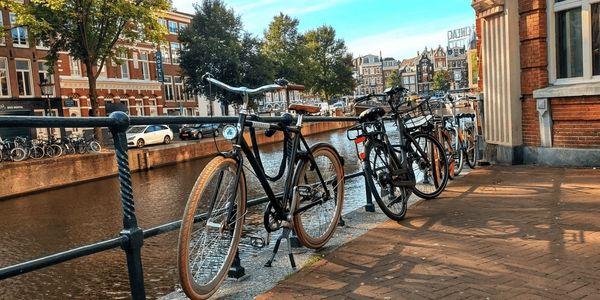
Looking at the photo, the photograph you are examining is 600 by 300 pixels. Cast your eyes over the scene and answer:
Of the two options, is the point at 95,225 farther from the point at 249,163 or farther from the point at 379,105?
the point at 249,163

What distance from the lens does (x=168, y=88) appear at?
5047 centimetres

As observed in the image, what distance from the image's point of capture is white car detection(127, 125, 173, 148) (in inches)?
1061

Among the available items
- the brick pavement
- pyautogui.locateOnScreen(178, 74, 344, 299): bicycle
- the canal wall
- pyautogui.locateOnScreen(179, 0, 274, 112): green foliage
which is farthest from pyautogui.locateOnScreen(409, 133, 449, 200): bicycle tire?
pyautogui.locateOnScreen(179, 0, 274, 112): green foliage

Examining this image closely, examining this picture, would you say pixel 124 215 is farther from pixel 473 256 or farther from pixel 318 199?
pixel 473 256

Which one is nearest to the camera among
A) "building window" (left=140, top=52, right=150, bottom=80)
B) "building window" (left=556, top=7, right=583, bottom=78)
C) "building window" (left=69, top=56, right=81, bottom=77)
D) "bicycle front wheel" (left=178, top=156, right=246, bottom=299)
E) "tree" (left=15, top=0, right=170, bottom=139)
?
"bicycle front wheel" (left=178, top=156, right=246, bottom=299)

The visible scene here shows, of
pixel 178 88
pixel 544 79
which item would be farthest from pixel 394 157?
pixel 178 88

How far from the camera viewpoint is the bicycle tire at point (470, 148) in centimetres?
834

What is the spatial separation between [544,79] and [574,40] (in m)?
0.69

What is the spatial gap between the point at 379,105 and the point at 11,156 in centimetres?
1788

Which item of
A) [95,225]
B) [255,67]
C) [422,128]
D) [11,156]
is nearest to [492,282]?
[422,128]

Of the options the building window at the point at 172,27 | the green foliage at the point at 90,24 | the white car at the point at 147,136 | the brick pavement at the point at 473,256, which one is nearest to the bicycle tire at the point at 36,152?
the green foliage at the point at 90,24

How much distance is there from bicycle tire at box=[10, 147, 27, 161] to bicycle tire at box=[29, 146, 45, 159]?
A: 0.55 meters

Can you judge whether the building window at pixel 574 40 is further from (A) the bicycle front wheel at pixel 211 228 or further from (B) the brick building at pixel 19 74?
(B) the brick building at pixel 19 74

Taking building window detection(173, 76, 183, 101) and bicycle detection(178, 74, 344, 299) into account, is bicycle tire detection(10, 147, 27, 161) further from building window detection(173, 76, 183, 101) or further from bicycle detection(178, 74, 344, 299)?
building window detection(173, 76, 183, 101)
